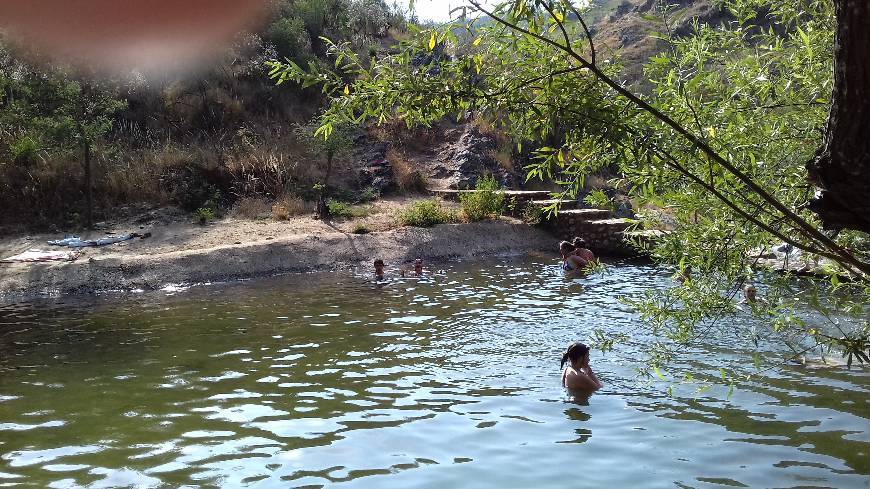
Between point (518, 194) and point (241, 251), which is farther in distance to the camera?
point (518, 194)

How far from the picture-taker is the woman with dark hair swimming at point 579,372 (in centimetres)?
774

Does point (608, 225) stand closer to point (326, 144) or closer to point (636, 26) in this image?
point (326, 144)

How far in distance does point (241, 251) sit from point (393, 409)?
10622 mm

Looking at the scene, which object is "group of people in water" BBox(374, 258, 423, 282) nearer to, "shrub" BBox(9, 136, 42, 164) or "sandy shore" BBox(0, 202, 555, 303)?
"sandy shore" BBox(0, 202, 555, 303)

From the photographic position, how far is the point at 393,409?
731cm

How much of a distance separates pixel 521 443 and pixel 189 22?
25.7 m

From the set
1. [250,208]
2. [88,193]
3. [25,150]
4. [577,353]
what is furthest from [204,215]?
[577,353]

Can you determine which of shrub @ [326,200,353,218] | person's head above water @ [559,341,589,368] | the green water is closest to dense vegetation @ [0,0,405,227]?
shrub @ [326,200,353,218]

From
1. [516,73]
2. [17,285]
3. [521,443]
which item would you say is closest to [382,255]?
[17,285]

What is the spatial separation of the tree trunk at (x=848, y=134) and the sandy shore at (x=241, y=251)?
14495mm

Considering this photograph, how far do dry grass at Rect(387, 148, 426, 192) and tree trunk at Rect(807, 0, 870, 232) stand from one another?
21.7 metres

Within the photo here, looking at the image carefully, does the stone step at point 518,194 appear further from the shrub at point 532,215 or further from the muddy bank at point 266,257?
the muddy bank at point 266,257

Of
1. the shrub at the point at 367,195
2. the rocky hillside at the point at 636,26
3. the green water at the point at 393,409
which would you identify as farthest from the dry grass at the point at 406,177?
the green water at the point at 393,409

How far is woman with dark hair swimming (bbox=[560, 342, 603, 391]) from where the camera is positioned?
25.4 feet
